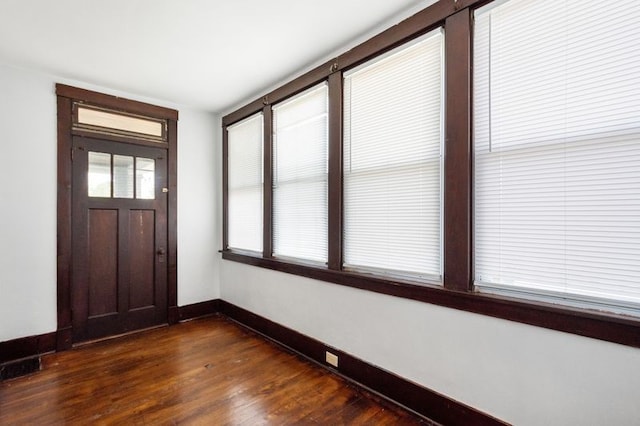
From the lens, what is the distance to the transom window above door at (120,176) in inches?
131

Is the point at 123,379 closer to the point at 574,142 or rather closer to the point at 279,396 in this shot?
the point at 279,396

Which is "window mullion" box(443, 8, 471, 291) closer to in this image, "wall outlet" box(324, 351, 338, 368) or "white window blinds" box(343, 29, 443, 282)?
"white window blinds" box(343, 29, 443, 282)

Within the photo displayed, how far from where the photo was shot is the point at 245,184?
3811mm

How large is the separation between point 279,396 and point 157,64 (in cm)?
312

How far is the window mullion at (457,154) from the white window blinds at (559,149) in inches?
2.5

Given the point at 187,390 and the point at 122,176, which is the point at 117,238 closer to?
the point at 122,176

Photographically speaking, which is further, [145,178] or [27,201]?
[145,178]

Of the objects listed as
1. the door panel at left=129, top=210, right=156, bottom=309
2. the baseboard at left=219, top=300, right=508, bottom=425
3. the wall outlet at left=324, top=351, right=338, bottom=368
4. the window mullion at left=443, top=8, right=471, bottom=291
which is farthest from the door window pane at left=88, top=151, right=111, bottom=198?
the window mullion at left=443, top=8, right=471, bottom=291

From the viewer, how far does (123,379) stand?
Result: 2.53 meters

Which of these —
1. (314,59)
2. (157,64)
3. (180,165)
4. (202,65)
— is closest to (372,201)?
(314,59)

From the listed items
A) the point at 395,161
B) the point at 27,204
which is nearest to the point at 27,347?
the point at 27,204

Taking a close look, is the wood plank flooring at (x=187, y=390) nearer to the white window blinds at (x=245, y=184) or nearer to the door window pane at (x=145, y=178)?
the white window blinds at (x=245, y=184)

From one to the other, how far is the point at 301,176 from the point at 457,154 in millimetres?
1536

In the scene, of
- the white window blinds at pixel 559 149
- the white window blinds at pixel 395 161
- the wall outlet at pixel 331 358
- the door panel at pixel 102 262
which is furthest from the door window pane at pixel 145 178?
the white window blinds at pixel 559 149
